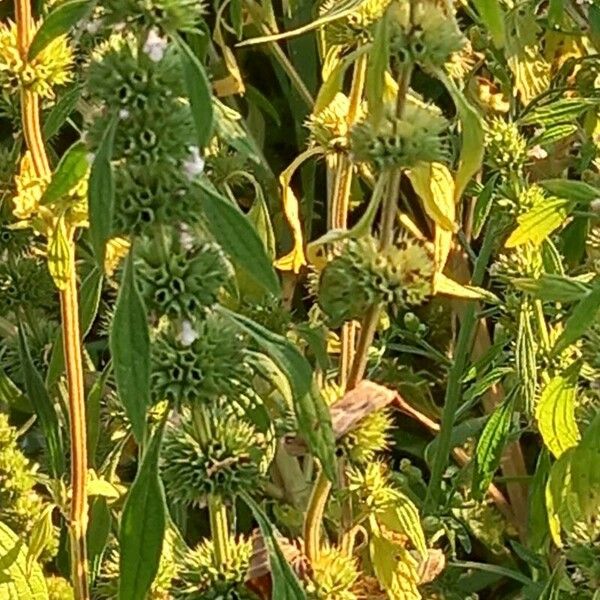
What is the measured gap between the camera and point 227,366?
33.8 inches

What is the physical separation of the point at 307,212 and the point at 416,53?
807 millimetres

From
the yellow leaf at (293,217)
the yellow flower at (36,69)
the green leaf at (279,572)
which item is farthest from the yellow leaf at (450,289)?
the yellow flower at (36,69)

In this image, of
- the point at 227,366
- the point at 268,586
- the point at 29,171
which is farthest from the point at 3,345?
the point at 227,366

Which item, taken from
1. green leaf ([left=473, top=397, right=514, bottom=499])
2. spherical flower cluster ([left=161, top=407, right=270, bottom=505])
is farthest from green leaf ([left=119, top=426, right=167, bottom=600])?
green leaf ([left=473, top=397, right=514, bottom=499])

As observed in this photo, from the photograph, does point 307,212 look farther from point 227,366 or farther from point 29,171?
point 227,366

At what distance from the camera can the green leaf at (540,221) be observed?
111cm

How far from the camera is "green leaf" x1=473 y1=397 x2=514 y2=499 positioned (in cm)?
124

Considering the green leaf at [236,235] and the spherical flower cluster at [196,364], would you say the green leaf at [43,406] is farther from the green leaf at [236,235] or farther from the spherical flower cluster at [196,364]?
the green leaf at [236,235]

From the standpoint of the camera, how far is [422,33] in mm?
853

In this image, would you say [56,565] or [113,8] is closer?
[113,8]

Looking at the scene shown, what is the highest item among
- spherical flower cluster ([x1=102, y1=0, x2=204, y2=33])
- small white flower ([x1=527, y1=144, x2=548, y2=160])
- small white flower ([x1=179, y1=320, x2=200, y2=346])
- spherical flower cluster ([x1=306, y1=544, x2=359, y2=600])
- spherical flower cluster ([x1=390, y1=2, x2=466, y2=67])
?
spherical flower cluster ([x1=102, y1=0, x2=204, y2=33])

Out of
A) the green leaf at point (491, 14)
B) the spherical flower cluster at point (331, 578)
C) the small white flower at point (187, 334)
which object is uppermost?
the green leaf at point (491, 14)

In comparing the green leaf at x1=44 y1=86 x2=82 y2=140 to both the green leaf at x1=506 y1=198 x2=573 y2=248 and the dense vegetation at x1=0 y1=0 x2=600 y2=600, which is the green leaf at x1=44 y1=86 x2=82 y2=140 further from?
the green leaf at x1=506 y1=198 x2=573 y2=248

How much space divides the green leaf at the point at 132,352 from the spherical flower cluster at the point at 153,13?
0.44ft
